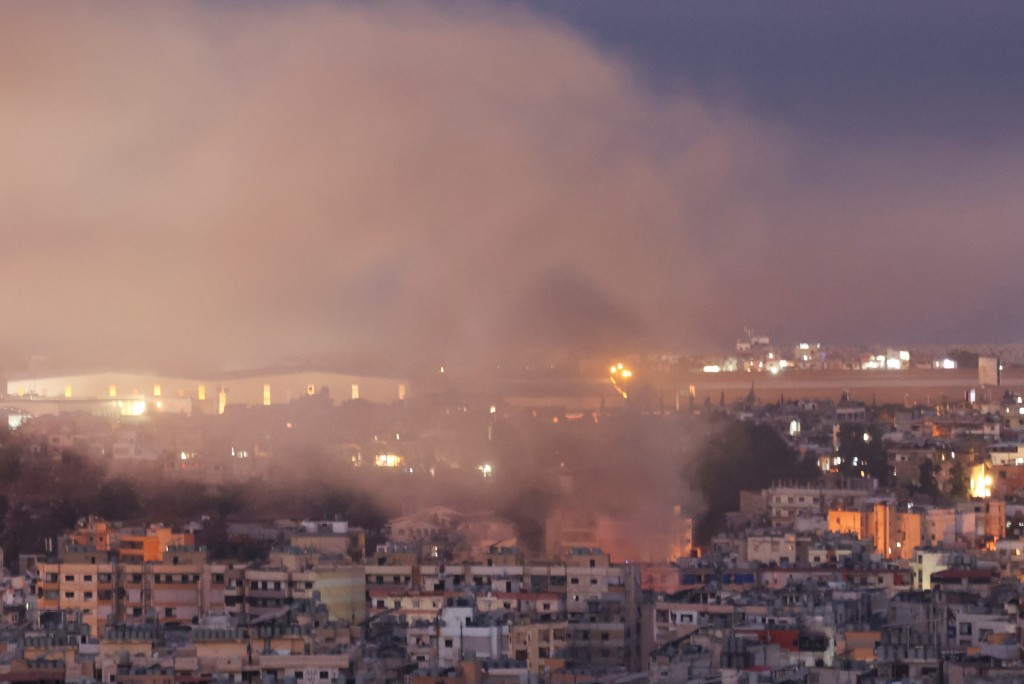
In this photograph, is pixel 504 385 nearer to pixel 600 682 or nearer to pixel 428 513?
pixel 428 513

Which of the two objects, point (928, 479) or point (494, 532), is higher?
point (928, 479)

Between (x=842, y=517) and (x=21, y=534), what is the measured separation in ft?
20.7

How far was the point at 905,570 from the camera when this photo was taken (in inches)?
872

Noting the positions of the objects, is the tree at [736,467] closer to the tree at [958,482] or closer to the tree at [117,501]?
the tree at [958,482]

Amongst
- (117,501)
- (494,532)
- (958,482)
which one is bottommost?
(494,532)

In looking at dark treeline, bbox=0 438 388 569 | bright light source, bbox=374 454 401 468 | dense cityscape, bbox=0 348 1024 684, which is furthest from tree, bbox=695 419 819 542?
dark treeline, bbox=0 438 388 569

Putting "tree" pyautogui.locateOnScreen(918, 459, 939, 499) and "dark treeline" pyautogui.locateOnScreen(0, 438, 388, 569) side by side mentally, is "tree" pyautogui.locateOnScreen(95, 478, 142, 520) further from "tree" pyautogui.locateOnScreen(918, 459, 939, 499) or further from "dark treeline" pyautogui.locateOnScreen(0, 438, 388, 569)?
"tree" pyautogui.locateOnScreen(918, 459, 939, 499)

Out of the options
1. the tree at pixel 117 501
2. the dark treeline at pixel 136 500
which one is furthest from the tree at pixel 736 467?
the tree at pixel 117 501

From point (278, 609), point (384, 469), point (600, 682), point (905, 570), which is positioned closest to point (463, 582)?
point (278, 609)

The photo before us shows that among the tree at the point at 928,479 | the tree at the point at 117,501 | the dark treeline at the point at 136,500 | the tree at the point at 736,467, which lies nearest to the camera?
the dark treeline at the point at 136,500

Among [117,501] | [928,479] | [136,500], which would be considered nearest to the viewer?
[117,501]

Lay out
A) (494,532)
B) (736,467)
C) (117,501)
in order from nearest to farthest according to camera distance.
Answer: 1. (494,532)
2. (117,501)
3. (736,467)

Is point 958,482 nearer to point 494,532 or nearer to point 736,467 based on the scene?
point 736,467

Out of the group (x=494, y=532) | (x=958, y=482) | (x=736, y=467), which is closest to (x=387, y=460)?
(x=736, y=467)
